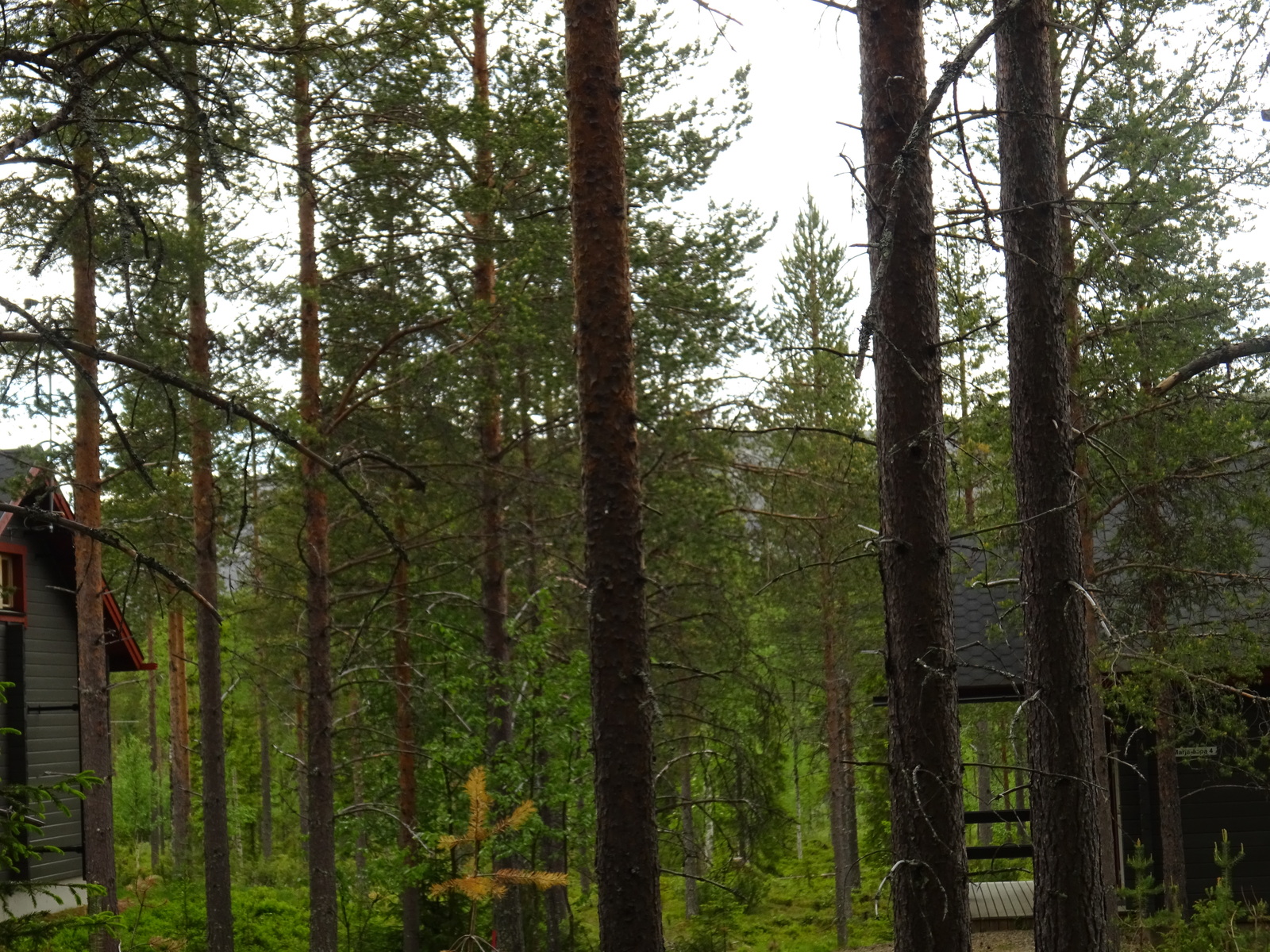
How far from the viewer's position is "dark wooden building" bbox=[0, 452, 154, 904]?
57.1 ft

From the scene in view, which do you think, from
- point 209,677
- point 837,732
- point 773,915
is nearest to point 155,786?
point 773,915

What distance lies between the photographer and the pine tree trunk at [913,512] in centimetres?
556

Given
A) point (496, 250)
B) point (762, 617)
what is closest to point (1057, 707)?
point (496, 250)

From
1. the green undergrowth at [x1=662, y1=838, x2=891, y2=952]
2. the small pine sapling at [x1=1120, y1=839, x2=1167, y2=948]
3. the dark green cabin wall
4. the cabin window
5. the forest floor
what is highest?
the cabin window

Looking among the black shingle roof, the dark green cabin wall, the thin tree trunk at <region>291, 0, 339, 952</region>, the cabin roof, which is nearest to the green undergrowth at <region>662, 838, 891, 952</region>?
the black shingle roof

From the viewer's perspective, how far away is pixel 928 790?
5551 millimetres

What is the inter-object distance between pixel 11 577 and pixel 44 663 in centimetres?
167

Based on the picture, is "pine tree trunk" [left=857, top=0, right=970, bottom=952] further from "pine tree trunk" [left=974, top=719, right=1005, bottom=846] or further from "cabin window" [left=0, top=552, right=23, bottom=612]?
"pine tree trunk" [left=974, top=719, right=1005, bottom=846]

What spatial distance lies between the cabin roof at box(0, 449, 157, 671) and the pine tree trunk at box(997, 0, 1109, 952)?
954 centimetres

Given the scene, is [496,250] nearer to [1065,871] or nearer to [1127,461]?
[1127,461]

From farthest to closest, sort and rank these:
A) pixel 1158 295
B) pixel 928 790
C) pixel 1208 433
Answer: pixel 1208 433, pixel 1158 295, pixel 928 790

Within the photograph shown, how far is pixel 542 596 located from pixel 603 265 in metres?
7.64

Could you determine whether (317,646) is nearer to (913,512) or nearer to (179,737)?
(913,512)

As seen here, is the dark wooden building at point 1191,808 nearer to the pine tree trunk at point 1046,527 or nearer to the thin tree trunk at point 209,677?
the pine tree trunk at point 1046,527
